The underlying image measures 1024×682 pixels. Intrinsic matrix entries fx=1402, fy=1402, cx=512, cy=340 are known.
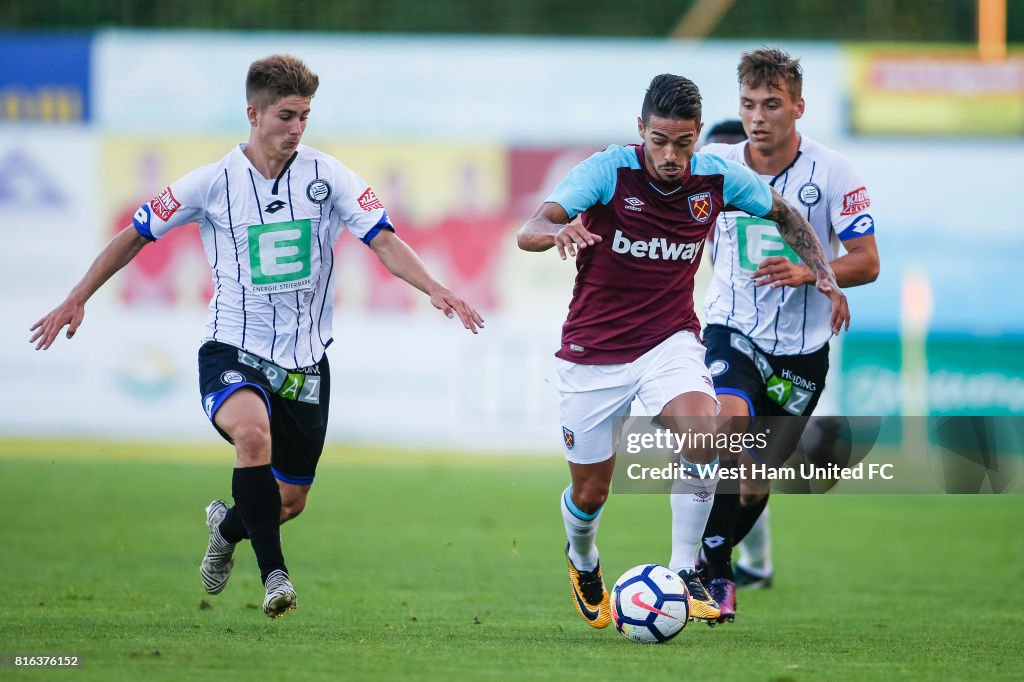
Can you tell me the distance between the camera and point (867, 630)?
22.6ft

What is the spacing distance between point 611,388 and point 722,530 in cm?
119

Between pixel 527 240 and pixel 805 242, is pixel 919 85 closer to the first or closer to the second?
pixel 805 242

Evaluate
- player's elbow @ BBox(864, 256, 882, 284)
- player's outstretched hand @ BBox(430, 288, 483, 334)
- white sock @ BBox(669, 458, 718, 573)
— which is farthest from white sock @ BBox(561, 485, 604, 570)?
player's elbow @ BBox(864, 256, 882, 284)

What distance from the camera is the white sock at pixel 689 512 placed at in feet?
21.6

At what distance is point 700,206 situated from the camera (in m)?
6.59

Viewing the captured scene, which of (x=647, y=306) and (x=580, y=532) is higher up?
(x=647, y=306)

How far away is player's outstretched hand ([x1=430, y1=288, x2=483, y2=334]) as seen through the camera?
6352 mm

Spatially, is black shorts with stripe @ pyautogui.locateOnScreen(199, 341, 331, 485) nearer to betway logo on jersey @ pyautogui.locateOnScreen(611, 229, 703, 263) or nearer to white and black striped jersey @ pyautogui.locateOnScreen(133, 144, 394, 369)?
white and black striped jersey @ pyautogui.locateOnScreen(133, 144, 394, 369)

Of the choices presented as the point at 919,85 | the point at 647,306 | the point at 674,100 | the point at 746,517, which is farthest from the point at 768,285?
the point at 919,85

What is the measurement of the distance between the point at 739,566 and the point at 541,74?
1209 centimetres

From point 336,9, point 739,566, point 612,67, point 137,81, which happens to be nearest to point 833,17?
point 612,67

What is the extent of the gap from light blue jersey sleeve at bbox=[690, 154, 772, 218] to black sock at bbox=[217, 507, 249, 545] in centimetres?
276

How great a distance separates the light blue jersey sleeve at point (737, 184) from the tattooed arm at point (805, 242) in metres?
0.10

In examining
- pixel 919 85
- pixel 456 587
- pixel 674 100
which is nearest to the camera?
pixel 674 100
